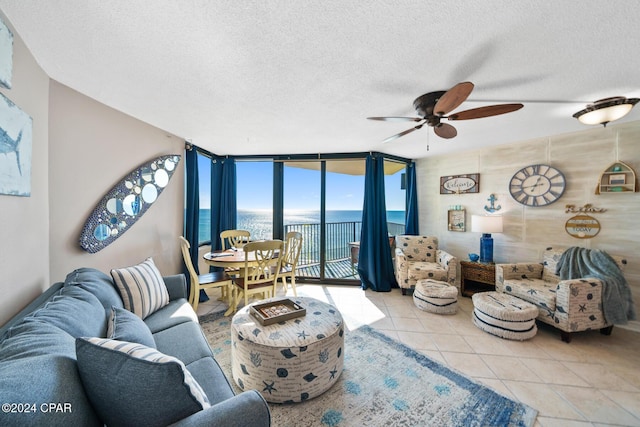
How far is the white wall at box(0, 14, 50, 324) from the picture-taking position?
125 cm

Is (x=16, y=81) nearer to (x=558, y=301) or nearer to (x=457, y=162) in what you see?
(x=558, y=301)

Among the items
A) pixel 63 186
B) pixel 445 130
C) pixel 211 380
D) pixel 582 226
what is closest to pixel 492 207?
pixel 582 226

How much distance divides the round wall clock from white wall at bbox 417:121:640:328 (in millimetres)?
69

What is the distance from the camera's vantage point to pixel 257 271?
9.75ft

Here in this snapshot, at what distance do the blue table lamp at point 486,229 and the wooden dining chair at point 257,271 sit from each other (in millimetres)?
2823

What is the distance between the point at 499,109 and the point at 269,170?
11.5 ft

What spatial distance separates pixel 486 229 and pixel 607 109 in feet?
5.66

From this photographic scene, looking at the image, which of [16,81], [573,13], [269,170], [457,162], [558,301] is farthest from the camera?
[269,170]

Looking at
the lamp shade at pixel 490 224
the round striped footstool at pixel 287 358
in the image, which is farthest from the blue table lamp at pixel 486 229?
the round striped footstool at pixel 287 358

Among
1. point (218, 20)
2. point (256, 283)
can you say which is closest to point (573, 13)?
point (218, 20)

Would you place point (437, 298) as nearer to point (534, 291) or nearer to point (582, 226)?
point (534, 291)

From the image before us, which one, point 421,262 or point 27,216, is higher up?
point 27,216

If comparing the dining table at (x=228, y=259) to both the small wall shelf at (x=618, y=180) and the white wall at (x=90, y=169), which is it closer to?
the white wall at (x=90, y=169)

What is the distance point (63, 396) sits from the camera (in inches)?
26.5
